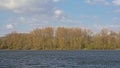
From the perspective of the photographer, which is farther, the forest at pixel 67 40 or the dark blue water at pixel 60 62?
the forest at pixel 67 40

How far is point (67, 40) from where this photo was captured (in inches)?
7461

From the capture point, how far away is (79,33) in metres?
186

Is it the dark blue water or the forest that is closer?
the dark blue water

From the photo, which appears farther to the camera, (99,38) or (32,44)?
(32,44)

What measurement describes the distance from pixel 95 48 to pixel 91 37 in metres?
10.5

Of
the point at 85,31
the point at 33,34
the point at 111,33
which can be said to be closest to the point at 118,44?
the point at 111,33

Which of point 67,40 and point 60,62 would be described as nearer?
point 60,62

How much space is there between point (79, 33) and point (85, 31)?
4.32 metres

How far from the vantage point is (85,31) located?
18425 centimetres

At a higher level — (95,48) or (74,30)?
(74,30)

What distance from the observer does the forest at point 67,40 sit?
181125 mm

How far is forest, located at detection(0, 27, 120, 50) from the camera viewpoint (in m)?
181

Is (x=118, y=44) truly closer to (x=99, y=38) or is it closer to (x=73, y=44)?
(x=99, y=38)

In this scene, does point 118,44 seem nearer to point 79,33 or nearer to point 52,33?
point 79,33
